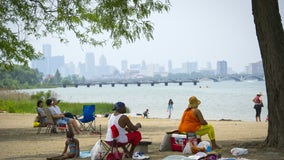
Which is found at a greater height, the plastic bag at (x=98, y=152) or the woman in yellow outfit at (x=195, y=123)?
the woman in yellow outfit at (x=195, y=123)

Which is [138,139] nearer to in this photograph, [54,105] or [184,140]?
[184,140]

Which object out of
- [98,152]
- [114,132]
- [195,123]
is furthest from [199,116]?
[98,152]

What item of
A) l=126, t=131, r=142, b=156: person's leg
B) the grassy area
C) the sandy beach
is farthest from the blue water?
l=126, t=131, r=142, b=156: person's leg

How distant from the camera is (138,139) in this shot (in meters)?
8.62

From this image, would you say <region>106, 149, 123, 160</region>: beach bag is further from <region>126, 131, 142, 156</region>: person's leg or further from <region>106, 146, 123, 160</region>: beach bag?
<region>126, 131, 142, 156</region>: person's leg

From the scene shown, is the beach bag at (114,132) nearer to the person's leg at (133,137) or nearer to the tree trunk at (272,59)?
the person's leg at (133,137)

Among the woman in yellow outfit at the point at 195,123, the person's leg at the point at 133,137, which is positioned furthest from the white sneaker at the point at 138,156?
the woman in yellow outfit at the point at 195,123

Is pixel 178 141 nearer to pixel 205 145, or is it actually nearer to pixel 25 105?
pixel 205 145

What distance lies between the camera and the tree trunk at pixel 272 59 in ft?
29.6

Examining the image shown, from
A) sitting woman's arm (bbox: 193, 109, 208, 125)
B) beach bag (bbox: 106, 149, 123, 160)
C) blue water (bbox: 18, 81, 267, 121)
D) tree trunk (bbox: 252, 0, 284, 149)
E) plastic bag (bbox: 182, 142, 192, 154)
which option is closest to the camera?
beach bag (bbox: 106, 149, 123, 160)

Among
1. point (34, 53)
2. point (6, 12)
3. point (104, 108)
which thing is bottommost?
point (104, 108)

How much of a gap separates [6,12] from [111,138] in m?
8.19

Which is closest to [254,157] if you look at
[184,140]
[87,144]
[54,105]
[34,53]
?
[184,140]

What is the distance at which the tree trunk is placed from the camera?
902 centimetres
